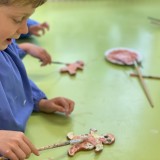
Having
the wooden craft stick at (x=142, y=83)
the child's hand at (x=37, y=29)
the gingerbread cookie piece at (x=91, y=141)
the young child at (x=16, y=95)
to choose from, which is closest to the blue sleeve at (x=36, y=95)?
the young child at (x=16, y=95)

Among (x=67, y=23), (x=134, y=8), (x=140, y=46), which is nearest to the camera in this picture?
(x=140, y=46)

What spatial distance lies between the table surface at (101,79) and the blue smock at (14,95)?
0.03 metres

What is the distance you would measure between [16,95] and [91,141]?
0.56ft

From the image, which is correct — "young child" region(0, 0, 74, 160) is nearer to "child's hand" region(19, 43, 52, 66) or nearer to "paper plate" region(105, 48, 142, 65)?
"child's hand" region(19, 43, 52, 66)

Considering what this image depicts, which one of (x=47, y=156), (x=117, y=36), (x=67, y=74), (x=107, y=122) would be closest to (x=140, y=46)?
(x=117, y=36)

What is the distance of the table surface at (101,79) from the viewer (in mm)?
607

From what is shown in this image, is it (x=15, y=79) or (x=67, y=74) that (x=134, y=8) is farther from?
(x=15, y=79)

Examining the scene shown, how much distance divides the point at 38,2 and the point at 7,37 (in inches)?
3.2

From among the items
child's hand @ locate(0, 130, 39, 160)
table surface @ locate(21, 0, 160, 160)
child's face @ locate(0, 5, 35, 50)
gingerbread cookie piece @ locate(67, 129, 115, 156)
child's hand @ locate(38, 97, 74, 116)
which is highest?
child's face @ locate(0, 5, 35, 50)

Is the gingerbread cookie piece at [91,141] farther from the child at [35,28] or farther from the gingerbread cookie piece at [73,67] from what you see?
the child at [35,28]

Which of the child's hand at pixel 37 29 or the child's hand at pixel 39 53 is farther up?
the child's hand at pixel 39 53

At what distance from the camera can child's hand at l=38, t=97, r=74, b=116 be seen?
2.20ft

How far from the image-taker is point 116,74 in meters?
0.83

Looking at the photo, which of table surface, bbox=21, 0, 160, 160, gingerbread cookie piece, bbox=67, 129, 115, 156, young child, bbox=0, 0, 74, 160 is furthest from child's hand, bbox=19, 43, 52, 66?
gingerbread cookie piece, bbox=67, 129, 115, 156
